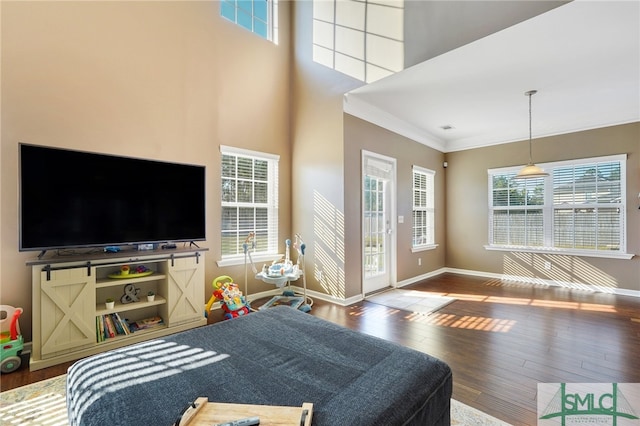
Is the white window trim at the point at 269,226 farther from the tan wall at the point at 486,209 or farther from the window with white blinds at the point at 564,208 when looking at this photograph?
the window with white blinds at the point at 564,208

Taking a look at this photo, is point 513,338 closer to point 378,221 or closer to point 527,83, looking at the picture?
point 378,221

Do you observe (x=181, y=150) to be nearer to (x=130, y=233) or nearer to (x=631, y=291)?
(x=130, y=233)

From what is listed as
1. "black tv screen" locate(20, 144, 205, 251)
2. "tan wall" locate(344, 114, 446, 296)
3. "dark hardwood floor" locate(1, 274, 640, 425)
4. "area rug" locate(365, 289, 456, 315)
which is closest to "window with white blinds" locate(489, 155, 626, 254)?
"dark hardwood floor" locate(1, 274, 640, 425)

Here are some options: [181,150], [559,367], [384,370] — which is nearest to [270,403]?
[384,370]

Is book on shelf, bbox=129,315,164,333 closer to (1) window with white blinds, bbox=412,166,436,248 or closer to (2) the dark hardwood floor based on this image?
(2) the dark hardwood floor

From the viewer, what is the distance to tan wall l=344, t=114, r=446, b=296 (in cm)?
430

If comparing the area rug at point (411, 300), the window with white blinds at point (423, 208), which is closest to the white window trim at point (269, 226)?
the area rug at point (411, 300)

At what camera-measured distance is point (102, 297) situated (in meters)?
3.04

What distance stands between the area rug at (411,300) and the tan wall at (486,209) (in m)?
2.11

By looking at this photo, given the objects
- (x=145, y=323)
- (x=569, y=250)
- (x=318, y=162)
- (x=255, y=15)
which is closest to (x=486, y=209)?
(x=569, y=250)

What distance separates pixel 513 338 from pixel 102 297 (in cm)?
415

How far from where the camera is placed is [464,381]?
221cm

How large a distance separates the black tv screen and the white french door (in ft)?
7.83

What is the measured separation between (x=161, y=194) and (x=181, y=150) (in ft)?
2.35
